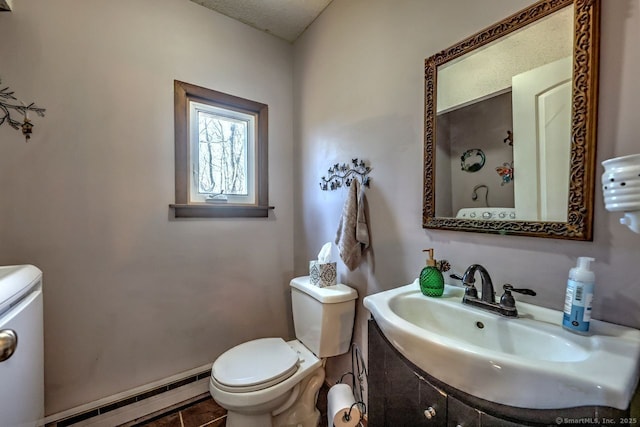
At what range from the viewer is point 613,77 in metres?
0.67

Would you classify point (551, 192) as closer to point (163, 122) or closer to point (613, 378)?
point (613, 378)

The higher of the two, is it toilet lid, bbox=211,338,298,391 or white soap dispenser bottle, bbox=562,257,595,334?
white soap dispenser bottle, bbox=562,257,595,334

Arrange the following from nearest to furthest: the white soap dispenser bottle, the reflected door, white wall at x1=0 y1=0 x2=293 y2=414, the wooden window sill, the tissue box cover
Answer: the white soap dispenser bottle < the reflected door < white wall at x1=0 y1=0 x2=293 y2=414 < the tissue box cover < the wooden window sill

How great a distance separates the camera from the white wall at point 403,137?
0.66 m

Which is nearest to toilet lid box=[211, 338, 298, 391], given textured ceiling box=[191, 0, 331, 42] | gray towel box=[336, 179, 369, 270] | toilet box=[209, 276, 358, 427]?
toilet box=[209, 276, 358, 427]

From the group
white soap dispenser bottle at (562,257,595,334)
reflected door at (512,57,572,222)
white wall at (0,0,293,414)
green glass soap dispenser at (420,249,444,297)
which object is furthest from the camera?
white wall at (0,0,293,414)

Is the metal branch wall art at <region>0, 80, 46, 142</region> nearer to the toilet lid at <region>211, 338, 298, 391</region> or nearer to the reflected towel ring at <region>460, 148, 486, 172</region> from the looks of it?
the toilet lid at <region>211, 338, 298, 391</region>

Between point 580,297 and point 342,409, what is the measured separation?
3.05 feet

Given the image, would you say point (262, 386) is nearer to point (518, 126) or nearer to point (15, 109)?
point (518, 126)

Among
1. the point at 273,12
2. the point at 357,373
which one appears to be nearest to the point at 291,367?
the point at 357,373

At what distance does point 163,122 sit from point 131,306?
1051 mm

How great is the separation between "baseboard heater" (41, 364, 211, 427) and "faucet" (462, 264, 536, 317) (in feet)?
5.32

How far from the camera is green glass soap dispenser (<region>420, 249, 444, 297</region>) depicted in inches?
36.4

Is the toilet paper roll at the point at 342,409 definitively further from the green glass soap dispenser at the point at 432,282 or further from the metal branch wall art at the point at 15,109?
the metal branch wall art at the point at 15,109
